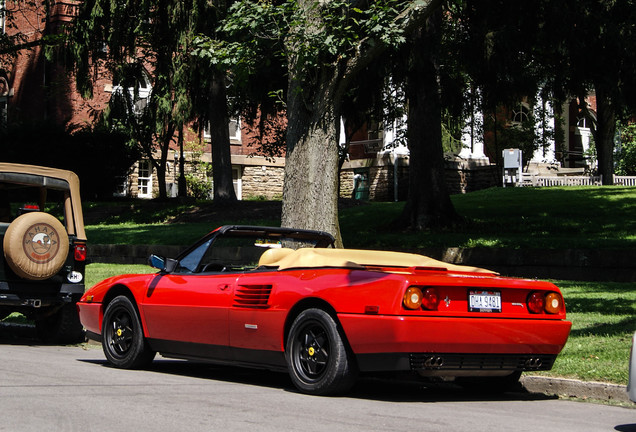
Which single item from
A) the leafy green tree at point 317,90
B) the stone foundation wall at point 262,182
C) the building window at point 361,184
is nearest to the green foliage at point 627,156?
the building window at point 361,184

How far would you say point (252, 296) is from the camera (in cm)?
768

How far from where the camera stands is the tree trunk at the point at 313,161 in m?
13.5

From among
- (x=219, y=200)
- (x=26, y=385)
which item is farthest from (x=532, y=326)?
(x=219, y=200)

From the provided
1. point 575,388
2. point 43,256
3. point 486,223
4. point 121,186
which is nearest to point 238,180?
point 121,186

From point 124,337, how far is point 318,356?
2.62m

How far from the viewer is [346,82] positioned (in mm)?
13773

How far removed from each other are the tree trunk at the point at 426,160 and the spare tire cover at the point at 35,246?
38.2 ft

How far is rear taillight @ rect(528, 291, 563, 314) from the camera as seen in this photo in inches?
287

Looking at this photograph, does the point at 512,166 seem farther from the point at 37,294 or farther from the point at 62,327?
the point at 37,294

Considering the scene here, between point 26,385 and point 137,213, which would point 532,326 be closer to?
point 26,385

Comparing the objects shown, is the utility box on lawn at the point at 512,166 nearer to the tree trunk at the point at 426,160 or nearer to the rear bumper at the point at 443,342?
the tree trunk at the point at 426,160

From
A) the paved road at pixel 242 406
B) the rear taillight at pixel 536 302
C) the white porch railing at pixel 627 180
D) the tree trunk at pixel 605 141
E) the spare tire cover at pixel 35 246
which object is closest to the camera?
the paved road at pixel 242 406

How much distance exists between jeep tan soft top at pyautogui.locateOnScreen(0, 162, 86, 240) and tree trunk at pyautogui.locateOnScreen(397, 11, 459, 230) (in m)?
10.8

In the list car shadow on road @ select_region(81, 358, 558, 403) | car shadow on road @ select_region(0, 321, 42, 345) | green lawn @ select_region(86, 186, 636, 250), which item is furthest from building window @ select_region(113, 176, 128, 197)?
car shadow on road @ select_region(81, 358, 558, 403)
